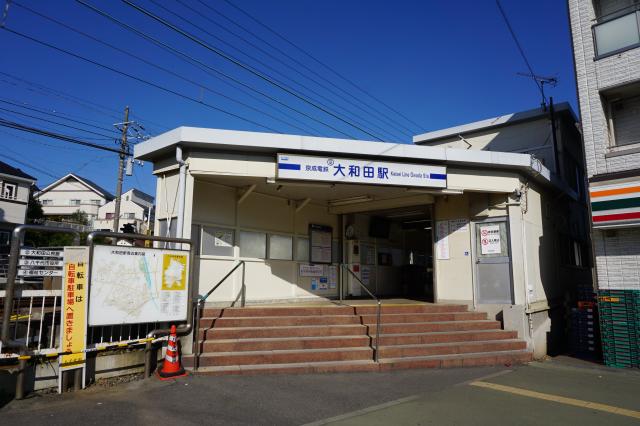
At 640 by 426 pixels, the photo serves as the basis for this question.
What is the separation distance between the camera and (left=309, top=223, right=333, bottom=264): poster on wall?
11.2 m

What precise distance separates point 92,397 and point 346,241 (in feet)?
25.4

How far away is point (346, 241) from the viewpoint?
12070 millimetres

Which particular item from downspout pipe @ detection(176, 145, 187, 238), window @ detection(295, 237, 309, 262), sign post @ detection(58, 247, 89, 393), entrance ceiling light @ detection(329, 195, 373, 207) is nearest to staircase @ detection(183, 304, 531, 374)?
sign post @ detection(58, 247, 89, 393)

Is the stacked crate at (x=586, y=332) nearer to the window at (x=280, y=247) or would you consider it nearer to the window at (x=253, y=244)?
the window at (x=280, y=247)

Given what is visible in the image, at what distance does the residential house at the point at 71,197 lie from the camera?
50.0 meters

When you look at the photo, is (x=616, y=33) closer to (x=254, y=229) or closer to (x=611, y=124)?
(x=611, y=124)

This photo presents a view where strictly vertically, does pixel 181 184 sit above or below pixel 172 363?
above

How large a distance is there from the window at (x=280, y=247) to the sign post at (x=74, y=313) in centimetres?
492

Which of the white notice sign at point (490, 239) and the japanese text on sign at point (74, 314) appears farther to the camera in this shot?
the white notice sign at point (490, 239)

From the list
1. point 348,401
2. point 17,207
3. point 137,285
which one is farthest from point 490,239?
point 17,207

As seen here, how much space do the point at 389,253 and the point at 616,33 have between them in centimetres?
805

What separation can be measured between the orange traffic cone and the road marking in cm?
445

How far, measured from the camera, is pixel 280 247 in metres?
10.5

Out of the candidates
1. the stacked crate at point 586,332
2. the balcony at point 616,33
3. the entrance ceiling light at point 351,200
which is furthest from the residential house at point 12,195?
the balcony at point 616,33
